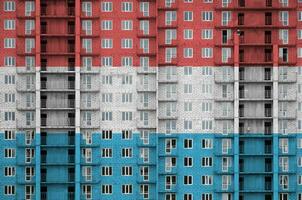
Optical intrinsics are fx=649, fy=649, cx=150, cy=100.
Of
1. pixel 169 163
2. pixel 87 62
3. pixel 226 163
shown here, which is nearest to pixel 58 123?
pixel 87 62

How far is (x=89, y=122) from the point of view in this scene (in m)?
90.7

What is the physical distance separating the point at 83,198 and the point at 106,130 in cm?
995

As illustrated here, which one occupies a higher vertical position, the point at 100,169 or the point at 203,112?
the point at 203,112

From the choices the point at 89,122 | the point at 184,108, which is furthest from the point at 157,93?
the point at 89,122

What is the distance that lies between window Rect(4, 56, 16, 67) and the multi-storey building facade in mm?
222

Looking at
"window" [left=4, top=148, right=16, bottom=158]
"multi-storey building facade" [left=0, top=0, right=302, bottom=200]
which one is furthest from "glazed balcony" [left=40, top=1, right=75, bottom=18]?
"window" [left=4, top=148, right=16, bottom=158]

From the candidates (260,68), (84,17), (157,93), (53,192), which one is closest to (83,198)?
(53,192)

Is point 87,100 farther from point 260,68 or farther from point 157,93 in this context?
point 260,68

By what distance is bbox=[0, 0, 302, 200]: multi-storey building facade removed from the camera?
90125 mm

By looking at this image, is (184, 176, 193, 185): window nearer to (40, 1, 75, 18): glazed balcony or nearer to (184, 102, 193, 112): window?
(184, 102, 193, 112): window

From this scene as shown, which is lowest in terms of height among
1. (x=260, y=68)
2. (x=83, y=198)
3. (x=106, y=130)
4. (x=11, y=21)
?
(x=83, y=198)

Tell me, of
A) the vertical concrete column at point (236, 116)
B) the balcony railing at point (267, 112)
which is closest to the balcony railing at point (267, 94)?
the balcony railing at point (267, 112)

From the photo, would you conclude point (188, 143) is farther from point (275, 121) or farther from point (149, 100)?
point (275, 121)

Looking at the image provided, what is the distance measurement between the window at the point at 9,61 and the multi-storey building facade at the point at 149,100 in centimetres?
22
